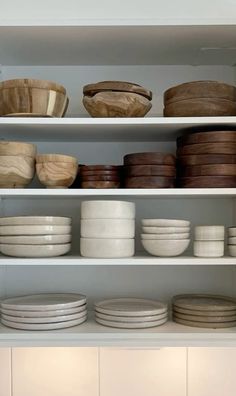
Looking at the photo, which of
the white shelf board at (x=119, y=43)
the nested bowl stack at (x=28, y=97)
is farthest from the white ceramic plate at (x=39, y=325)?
the white shelf board at (x=119, y=43)

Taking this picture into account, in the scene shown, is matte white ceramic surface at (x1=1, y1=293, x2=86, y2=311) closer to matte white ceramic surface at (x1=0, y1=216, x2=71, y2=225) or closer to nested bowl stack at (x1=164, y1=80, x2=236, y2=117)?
matte white ceramic surface at (x1=0, y1=216, x2=71, y2=225)

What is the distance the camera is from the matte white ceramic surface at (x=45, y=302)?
106 cm

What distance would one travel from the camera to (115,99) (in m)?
1.03

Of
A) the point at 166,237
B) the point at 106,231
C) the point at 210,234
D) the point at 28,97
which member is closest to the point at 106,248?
the point at 106,231

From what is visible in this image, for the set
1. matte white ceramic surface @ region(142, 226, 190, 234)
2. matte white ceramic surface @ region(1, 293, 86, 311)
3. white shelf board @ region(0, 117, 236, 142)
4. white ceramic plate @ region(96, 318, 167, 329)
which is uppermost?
white shelf board @ region(0, 117, 236, 142)

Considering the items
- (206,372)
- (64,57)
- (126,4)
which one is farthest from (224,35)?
(206,372)

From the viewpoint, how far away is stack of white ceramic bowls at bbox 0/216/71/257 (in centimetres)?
Result: 104

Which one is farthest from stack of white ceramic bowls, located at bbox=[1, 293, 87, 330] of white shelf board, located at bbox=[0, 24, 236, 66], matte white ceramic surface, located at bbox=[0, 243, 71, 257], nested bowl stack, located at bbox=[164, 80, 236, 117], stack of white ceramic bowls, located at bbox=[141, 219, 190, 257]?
white shelf board, located at bbox=[0, 24, 236, 66]

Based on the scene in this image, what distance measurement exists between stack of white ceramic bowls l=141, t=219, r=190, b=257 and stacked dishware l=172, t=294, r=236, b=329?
15cm

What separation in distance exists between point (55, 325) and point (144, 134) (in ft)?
1.68

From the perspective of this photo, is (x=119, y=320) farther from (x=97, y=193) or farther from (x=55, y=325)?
(x=97, y=193)

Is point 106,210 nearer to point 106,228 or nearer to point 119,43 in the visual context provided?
point 106,228

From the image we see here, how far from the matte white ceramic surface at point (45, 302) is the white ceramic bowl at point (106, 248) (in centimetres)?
14

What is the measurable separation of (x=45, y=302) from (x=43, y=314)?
0.10 metres
